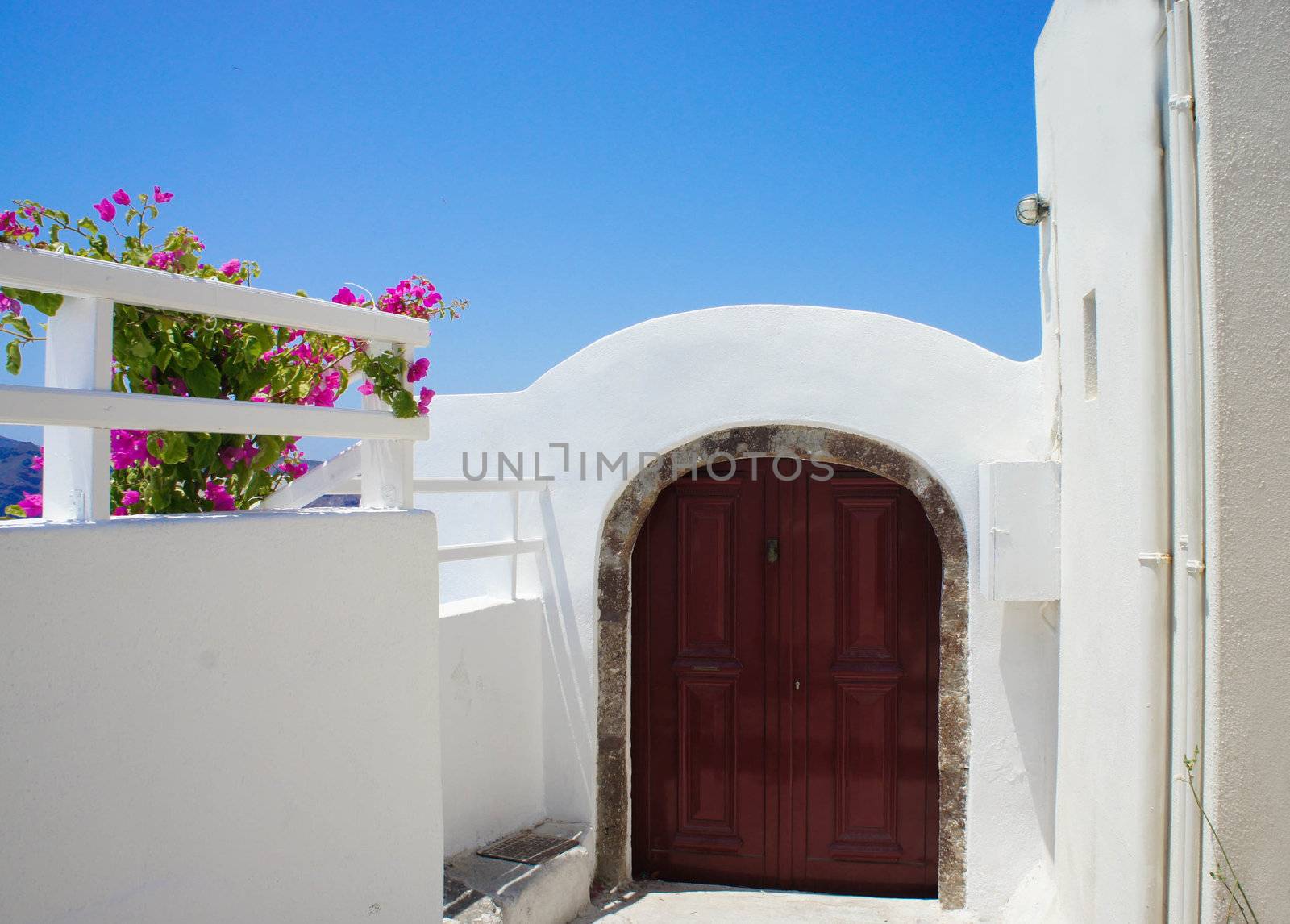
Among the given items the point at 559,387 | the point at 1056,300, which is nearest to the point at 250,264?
the point at 559,387

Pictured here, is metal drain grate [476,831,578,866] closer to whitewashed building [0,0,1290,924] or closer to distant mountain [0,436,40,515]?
whitewashed building [0,0,1290,924]

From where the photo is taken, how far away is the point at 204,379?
2486mm

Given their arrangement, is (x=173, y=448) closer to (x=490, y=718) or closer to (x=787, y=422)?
(x=490, y=718)

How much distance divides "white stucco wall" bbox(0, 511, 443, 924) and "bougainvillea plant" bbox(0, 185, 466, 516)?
307 millimetres

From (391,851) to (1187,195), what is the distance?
2.68m

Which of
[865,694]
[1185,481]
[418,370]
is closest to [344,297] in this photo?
[418,370]

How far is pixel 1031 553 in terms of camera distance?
4.10 metres

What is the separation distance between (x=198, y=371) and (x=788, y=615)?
133 inches

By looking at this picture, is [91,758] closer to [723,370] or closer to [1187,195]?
[1187,195]

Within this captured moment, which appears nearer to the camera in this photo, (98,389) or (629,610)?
(98,389)

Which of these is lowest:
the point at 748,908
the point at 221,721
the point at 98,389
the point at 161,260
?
the point at 748,908

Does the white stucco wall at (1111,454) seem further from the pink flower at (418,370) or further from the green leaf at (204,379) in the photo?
the green leaf at (204,379)

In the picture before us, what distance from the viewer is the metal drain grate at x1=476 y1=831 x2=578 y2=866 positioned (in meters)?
4.40

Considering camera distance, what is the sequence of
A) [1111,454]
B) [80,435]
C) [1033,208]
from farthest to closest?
[1033,208] → [1111,454] → [80,435]
